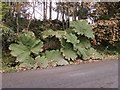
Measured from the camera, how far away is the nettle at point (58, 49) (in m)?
6.02

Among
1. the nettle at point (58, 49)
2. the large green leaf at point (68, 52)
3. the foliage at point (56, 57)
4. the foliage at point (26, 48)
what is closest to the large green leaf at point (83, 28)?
the nettle at point (58, 49)

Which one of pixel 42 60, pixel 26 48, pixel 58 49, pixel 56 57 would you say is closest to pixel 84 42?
pixel 58 49

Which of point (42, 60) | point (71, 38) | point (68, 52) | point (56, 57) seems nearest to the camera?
point (42, 60)

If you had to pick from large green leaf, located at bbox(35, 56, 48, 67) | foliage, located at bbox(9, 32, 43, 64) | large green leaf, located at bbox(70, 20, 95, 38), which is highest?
large green leaf, located at bbox(70, 20, 95, 38)

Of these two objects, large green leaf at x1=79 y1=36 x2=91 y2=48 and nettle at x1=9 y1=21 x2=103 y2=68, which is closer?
nettle at x1=9 y1=21 x2=103 y2=68

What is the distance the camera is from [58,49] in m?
7.01

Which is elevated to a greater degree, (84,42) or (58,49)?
(84,42)

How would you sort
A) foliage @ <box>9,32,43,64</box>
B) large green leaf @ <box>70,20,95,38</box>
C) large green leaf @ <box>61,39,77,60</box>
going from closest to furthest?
foliage @ <box>9,32,43,64</box>
large green leaf @ <box>61,39,77,60</box>
large green leaf @ <box>70,20,95,38</box>

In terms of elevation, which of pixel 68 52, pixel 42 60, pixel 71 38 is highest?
pixel 71 38

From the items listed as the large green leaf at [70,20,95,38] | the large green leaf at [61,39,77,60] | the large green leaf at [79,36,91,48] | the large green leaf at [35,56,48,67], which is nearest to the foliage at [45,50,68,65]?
the large green leaf at [61,39,77,60]

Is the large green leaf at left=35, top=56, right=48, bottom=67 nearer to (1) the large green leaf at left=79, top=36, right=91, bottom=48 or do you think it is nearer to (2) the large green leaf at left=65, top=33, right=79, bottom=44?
(2) the large green leaf at left=65, top=33, right=79, bottom=44

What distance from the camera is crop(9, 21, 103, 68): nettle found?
6.02 metres

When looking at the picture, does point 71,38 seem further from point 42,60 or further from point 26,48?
point 26,48

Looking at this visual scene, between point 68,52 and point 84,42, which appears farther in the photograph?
point 84,42
